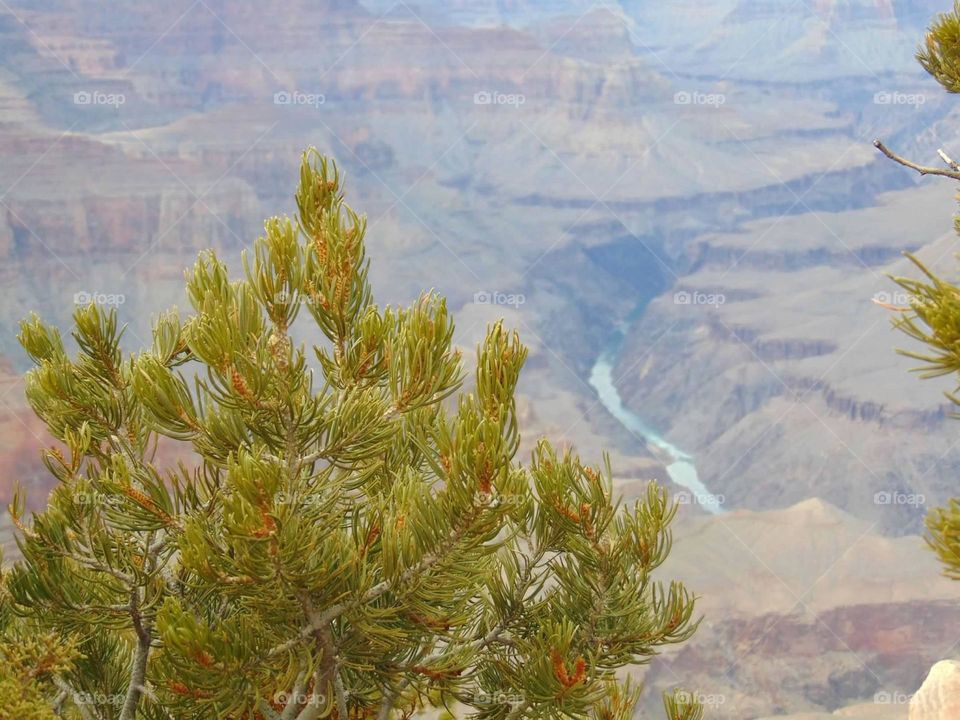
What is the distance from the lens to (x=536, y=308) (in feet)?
265

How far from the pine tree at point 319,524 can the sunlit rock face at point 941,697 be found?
1328cm

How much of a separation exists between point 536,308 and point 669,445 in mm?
12809

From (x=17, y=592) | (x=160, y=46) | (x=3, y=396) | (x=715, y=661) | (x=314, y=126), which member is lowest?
(x=715, y=661)

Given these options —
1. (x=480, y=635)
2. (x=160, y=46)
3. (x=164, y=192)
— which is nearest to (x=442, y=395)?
(x=480, y=635)

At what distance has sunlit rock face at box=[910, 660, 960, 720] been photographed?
16.0 meters

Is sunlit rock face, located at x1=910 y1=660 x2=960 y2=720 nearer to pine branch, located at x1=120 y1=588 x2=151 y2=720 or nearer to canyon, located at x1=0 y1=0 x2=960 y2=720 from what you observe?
pine branch, located at x1=120 y1=588 x2=151 y2=720

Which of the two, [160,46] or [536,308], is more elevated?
[160,46]

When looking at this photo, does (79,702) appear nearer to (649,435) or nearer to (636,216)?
(649,435)

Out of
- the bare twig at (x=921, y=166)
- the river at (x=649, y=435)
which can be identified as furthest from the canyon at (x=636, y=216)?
the bare twig at (x=921, y=166)

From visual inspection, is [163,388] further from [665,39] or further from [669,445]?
[665,39]

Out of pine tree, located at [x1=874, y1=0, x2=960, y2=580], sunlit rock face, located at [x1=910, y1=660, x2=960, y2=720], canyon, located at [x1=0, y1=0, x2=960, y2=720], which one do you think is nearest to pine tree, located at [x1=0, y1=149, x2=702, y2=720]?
pine tree, located at [x1=874, y1=0, x2=960, y2=580]

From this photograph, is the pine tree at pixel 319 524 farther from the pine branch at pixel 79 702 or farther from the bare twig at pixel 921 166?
the bare twig at pixel 921 166

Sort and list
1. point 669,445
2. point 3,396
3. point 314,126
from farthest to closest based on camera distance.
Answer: point 314,126, point 669,445, point 3,396

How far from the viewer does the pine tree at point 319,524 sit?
120 inches
